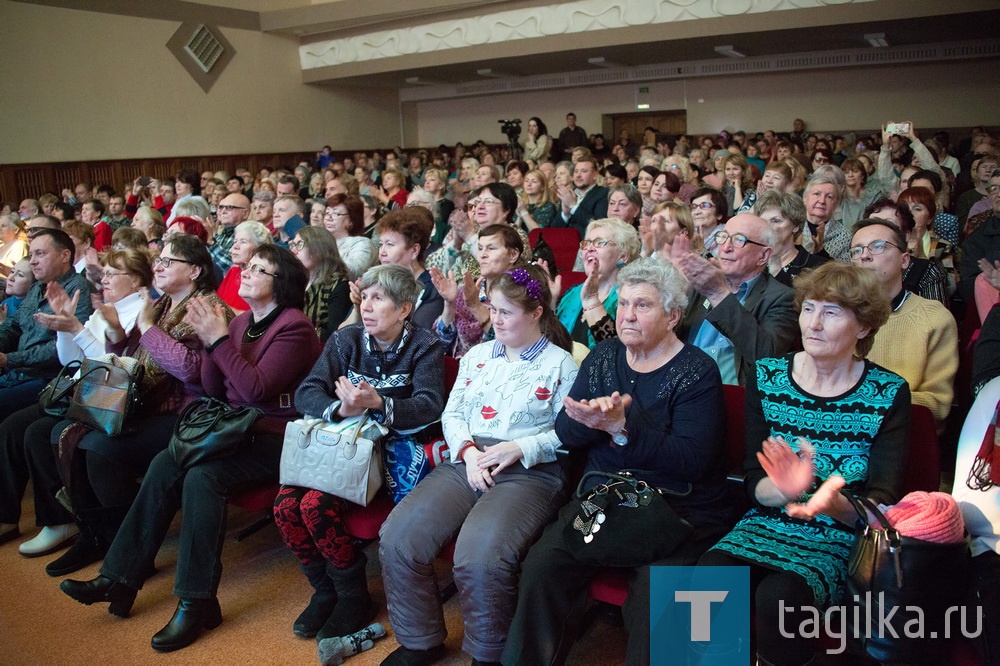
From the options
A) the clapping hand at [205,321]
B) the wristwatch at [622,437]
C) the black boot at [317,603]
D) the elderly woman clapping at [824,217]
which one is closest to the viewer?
the wristwatch at [622,437]

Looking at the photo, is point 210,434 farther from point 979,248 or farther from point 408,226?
point 979,248

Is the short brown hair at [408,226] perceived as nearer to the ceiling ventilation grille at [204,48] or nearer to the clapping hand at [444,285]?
the clapping hand at [444,285]

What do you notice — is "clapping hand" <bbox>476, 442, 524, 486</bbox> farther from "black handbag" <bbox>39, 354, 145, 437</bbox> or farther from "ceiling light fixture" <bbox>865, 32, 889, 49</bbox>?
"ceiling light fixture" <bbox>865, 32, 889, 49</bbox>

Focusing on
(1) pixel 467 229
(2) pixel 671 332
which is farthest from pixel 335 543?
(1) pixel 467 229

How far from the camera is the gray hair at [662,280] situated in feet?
7.57

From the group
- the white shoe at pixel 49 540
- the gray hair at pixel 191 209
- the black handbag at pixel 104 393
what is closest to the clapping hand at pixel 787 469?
the black handbag at pixel 104 393

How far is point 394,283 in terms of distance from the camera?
2.76 m

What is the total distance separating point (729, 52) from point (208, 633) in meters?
12.9

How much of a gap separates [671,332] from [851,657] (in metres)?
0.96

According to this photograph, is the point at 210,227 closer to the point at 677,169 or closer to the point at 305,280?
the point at 305,280

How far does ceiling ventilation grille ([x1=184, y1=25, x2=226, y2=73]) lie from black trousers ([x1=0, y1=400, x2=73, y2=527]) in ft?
40.0

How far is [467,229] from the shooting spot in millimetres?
4621

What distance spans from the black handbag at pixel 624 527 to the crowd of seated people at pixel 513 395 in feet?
0.18

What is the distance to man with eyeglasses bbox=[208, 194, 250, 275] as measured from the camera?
5230mm
